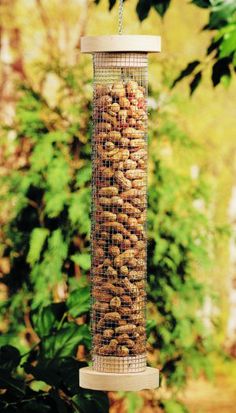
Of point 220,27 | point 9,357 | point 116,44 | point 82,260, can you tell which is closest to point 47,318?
point 9,357

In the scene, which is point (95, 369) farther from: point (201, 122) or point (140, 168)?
point (201, 122)

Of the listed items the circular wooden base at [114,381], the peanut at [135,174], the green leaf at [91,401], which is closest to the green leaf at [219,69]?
the peanut at [135,174]

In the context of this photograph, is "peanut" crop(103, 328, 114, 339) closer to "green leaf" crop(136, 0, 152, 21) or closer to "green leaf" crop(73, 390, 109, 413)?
"green leaf" crop(73, 390, 109, 413)

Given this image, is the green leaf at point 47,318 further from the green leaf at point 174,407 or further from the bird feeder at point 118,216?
the green leaf at point 174,407

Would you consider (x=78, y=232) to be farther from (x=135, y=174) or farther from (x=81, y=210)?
(x=135, y=174)

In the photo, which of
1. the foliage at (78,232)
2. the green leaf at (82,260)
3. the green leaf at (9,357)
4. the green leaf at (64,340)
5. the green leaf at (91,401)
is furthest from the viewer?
the foliage at (78,232)

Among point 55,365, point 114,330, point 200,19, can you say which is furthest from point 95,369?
point 200,19
